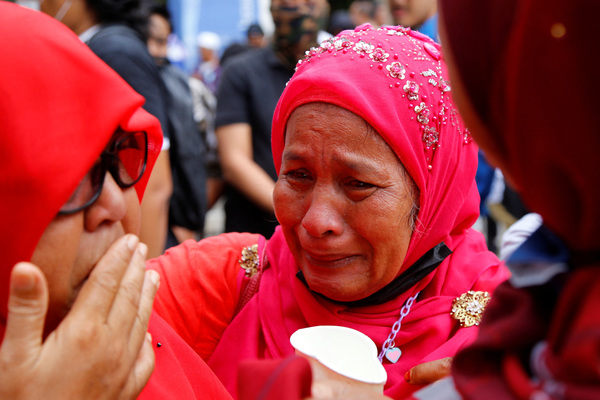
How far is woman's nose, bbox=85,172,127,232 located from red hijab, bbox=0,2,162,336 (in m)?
0.10

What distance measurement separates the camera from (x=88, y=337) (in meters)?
1.17

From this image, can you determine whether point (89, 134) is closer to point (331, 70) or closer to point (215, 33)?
point (331, 70)

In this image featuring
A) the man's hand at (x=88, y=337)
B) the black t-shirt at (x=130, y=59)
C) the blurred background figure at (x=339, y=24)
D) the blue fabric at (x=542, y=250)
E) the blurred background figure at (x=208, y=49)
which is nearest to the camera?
the blue fabric at (x=542, y=250)

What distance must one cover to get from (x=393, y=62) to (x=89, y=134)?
97cm

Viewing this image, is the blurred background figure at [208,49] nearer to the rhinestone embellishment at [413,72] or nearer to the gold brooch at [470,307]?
the rhinestone embellishment at [413,72]

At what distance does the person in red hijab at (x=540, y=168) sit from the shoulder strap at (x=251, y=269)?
1.15 m

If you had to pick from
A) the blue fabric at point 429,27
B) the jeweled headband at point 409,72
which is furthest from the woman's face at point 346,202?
the blue fabric at point 429,27

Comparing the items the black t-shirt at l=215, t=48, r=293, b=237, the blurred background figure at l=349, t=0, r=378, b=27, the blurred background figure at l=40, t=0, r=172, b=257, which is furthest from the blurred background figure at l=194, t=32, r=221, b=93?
the blurred background figure at l=40, t=0, r=172, b=257

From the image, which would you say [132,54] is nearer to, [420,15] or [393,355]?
[420,15]

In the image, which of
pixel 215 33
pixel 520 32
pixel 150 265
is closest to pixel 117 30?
pixel 150 265

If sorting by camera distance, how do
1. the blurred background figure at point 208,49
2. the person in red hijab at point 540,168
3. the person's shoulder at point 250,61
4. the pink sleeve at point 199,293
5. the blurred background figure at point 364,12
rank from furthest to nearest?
the blurred background figure at point 208,49, the blurred background figure at point 364,12, the person's shoulder at point 250,61, the pink sleeve at point 199,293, the person in red hijab at point 540,168

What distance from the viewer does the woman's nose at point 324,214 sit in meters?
1.66

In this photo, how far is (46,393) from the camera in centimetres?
112

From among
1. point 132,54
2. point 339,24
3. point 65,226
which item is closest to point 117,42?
point 132,54
